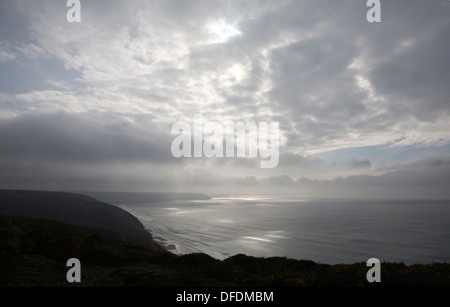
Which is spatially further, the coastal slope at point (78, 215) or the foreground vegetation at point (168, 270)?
the coastal slope at point (78, 215)

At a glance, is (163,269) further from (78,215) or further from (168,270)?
(78,215)

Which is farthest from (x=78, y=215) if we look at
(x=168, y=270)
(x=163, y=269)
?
(x=168, y=270)

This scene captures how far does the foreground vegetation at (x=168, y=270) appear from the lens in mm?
15508

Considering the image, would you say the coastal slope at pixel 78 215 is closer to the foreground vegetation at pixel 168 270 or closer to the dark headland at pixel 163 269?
the dark headland at pixel 163 269

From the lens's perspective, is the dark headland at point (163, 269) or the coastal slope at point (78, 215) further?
the coastal slope at point (78, 215)

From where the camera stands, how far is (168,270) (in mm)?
20562

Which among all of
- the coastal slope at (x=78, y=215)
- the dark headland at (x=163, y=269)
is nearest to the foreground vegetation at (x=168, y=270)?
the dark headland at (x=163, y=269)

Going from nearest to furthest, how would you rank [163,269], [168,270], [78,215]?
[168,270] < [163,269] < [78,215]

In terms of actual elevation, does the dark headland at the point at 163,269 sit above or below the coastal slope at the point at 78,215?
above

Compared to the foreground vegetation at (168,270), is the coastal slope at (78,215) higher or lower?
lower

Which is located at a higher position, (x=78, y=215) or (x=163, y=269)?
(x=163, y=269)
